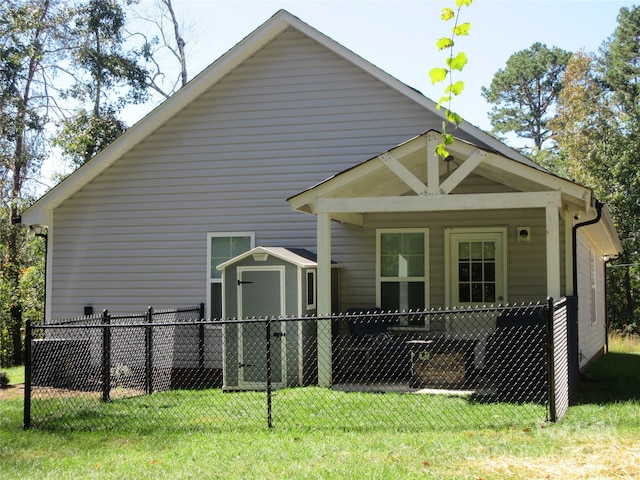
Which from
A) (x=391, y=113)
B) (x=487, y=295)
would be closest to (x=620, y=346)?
(x=487, y=295)

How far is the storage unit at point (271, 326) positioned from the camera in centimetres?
1062

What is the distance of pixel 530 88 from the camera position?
1855 inches

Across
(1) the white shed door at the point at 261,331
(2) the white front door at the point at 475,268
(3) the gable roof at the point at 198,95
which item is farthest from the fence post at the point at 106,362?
(2) the white front door at the point at 475,268

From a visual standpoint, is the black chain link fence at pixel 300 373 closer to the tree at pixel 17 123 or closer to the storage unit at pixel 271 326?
the storage unit at pixel 271 326

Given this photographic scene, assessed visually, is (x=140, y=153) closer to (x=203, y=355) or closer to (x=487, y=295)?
(x=203, y=355)

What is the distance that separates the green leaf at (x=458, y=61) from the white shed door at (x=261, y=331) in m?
7.64

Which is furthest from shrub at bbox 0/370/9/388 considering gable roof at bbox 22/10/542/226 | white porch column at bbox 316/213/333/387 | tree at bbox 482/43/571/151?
tree at bbox 482/43/571/151

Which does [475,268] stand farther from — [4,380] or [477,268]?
[4,380]

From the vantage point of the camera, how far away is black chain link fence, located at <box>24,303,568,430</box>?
8117 mm

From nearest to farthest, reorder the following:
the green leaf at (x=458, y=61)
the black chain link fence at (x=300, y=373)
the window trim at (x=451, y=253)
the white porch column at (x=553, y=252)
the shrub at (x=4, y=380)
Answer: the green leaf at (x=458, y=61)
the black chain link fence at (x=300, y=373)
the white porch column at (x=553, y=252)
the window trim at (x=451, y=253)
the shrub at (x=4, y=380)

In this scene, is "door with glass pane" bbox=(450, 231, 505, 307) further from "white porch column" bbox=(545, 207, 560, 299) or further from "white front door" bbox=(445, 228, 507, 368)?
"white porch column" bbox=(545, 207, 560, 299)

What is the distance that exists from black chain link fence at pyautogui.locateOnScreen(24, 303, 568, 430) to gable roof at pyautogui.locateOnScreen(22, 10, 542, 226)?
2.50 m

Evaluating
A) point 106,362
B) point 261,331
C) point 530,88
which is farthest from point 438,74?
point 530,88

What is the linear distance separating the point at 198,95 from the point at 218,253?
2787mm
